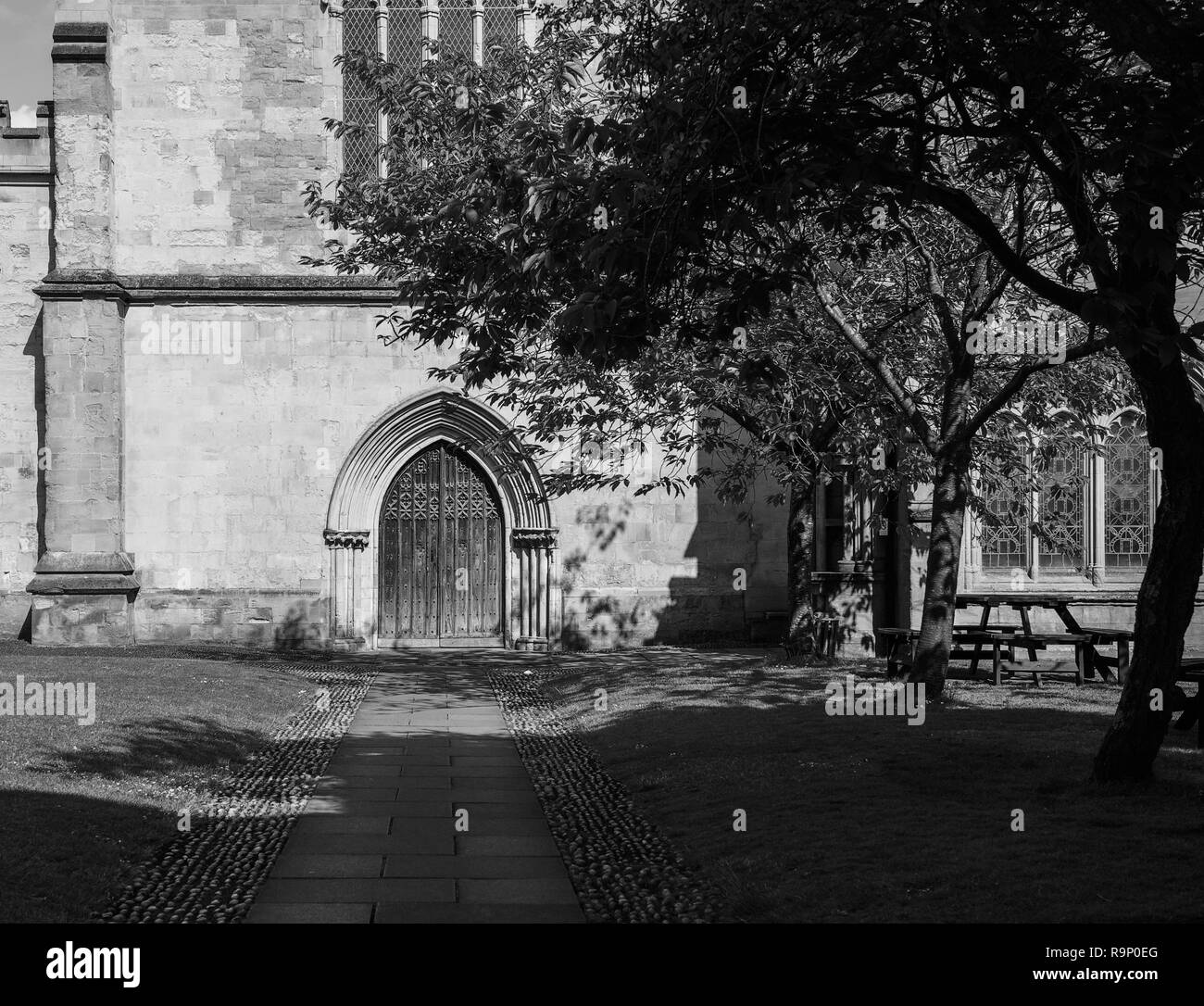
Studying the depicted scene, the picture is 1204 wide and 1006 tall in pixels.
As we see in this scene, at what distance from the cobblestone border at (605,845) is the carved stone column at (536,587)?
28.7ft

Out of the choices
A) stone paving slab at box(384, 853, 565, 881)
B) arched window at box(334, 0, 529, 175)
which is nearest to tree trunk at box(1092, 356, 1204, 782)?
stone paving slab at box(384, 853, 565, 881)

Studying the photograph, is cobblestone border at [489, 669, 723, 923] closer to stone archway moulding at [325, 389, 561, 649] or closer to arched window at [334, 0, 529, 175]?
stone archway moulding at [325, 389, 561, 649]

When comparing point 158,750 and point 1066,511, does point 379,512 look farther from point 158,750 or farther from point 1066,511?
point 158,750

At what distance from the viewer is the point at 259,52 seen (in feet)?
69.3

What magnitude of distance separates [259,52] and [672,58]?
49.3ft

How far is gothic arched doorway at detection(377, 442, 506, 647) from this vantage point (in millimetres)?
21406

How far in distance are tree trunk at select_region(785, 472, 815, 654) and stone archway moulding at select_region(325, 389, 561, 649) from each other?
4.78 metres

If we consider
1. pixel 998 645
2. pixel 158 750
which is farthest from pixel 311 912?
pixel 998 645

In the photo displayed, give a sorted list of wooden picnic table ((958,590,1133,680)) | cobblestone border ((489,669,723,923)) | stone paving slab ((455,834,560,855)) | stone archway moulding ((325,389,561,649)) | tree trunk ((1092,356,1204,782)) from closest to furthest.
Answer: cobblestone border ((489,669,723,923)), stone paving slab ((455,834,560,855)), tree trunk ((1092,356,1204,782)), wooden picnic table ((958,590,1133,680)), stone archway moulding ((325,389,561,649))

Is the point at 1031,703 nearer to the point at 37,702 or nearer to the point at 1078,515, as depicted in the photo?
the point at 1078,515

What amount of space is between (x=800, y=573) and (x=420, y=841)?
35.5ft
